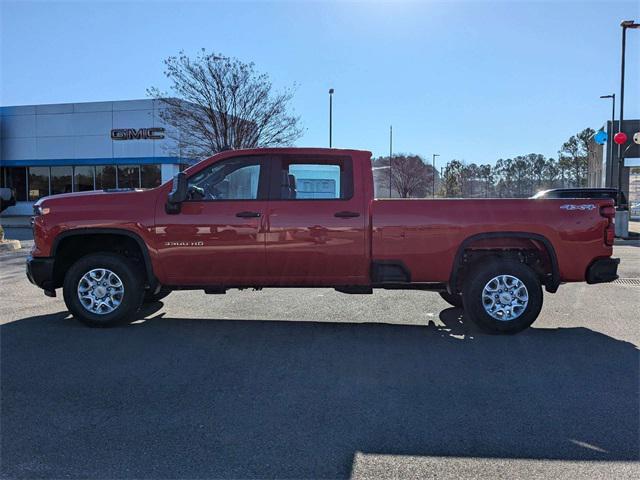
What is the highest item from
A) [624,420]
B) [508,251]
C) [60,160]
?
[60,160]

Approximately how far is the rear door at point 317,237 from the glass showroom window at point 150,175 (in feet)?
87.6

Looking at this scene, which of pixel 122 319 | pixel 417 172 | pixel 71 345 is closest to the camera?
pixel 71 345

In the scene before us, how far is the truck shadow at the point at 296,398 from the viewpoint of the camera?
3.31m

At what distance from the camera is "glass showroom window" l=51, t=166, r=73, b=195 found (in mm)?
32969

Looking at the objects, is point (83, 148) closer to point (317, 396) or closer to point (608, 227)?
point (608, 227)

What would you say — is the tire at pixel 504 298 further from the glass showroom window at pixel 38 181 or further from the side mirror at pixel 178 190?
the glass showroom window at pixel 38 181

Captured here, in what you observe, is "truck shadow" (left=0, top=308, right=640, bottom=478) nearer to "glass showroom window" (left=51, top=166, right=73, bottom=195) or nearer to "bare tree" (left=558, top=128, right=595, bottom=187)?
"glass showroom window" (left=51, top=166, right=73, bottom=195)

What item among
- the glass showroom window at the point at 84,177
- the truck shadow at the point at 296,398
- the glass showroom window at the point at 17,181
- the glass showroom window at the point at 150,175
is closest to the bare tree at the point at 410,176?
the glass showroom window at the point at 150,175

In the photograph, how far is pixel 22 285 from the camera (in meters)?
9.16

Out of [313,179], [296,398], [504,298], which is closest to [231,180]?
[313,179]

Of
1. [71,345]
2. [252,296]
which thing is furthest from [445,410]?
[252,296]

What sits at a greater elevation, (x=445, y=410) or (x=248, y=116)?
(x=248, y=116)

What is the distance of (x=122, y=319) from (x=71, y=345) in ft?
2.56

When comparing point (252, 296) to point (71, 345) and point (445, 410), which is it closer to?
point (71, 345)
